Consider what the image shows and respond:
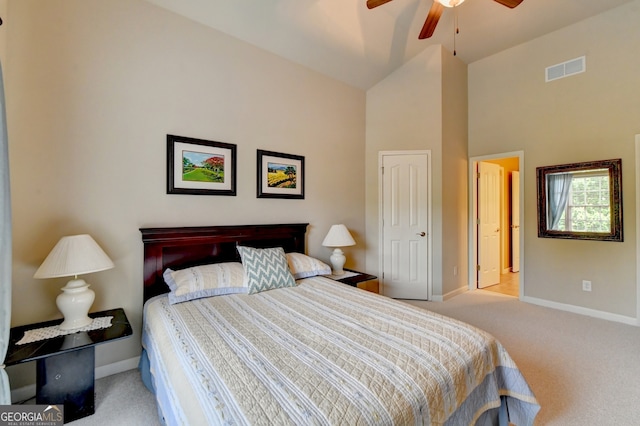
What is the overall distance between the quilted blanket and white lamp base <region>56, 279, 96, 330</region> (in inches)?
16.4

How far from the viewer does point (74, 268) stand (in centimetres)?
169

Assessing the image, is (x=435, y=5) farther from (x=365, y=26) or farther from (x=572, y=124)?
(x=572, y=124)

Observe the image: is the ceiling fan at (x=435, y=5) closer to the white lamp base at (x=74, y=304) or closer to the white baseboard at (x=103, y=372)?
the white lamp base at (x=74, y=304)

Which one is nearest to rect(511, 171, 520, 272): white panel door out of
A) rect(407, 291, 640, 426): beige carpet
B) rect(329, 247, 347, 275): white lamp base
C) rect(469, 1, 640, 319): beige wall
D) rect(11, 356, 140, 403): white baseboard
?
rect(469, 1, 640, 319): beige wall

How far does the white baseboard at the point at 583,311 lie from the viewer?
3.09m

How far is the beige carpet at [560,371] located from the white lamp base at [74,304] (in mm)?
557

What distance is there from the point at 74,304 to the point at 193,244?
0.88m

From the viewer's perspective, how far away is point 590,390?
1.95 m

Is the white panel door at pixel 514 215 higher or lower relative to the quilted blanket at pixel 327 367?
higher

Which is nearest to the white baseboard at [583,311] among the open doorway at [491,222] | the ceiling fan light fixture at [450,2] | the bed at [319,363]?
the open doorway at [491,222]

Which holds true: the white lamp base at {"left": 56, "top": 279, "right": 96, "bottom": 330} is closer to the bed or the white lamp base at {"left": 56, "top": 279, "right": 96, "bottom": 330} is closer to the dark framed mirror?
the bed

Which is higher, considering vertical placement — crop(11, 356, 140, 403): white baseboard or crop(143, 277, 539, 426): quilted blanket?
crop(143, 277, 539, 426): quilted blanket

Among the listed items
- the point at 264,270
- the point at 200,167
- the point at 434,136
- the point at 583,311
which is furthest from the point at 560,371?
the point at 200,167

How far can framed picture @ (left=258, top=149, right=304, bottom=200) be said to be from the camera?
297 cm
